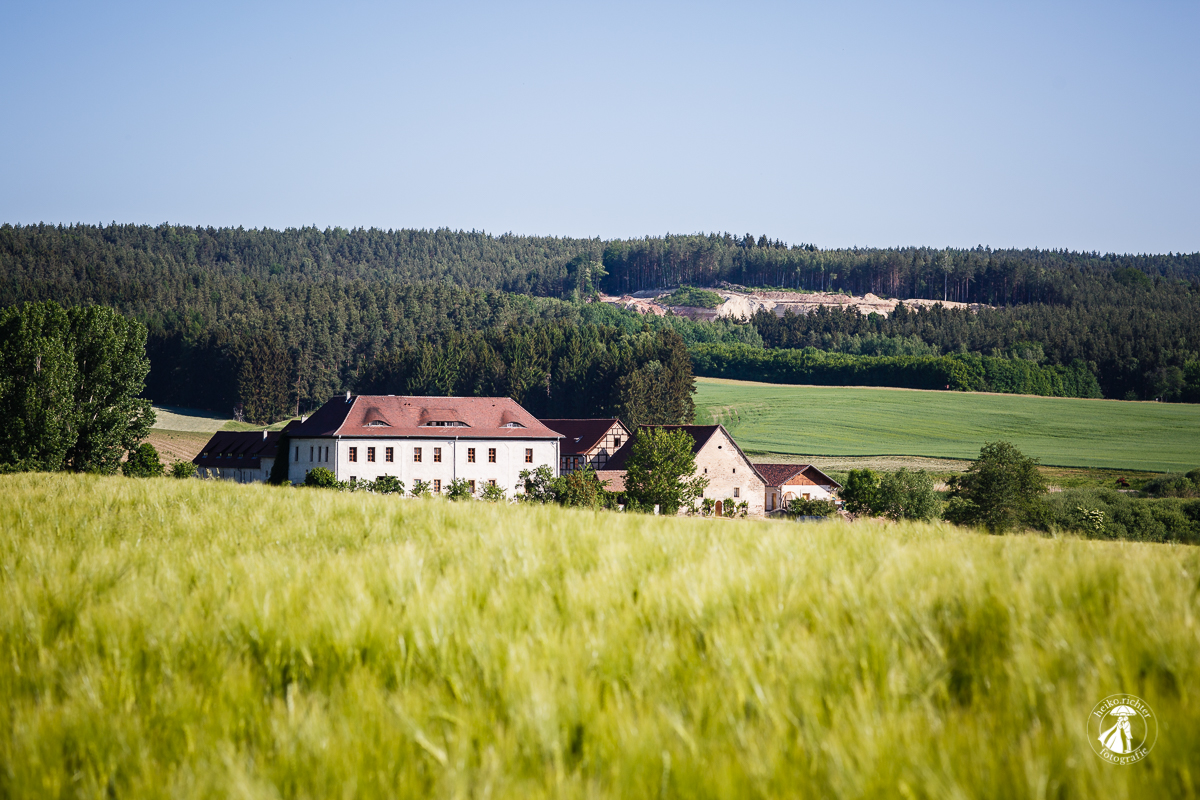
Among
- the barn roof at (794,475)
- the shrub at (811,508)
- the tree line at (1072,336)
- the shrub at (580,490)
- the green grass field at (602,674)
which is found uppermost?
the tree line at (1072,336)

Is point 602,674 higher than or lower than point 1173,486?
higher

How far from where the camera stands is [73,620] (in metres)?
4.67

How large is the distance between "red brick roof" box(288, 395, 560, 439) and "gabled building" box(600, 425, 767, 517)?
9.44 m

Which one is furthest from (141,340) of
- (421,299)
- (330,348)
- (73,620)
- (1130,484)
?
(421,299)

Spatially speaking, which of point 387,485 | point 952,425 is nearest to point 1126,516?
point 387,485

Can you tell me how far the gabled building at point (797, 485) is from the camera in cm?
7744

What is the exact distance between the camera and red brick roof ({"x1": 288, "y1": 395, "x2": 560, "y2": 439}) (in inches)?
3036

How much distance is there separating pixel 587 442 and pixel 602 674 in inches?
A: 3267

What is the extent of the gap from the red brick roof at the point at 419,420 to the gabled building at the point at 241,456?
23.8 ft

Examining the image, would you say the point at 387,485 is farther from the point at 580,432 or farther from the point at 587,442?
the point at 580,432

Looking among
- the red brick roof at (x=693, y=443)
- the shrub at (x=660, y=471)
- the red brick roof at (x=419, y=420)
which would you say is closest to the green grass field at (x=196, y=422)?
the red brick roof at (x=419, y=420)

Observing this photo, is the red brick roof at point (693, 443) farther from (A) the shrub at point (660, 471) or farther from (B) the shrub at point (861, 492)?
(B) the shrub at point (861, 492)

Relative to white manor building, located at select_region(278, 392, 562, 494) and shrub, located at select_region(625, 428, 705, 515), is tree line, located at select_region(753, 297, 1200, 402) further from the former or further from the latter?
white manor building, located at select_region(278, 392, 562, 494)

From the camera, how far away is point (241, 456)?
8825 cm
